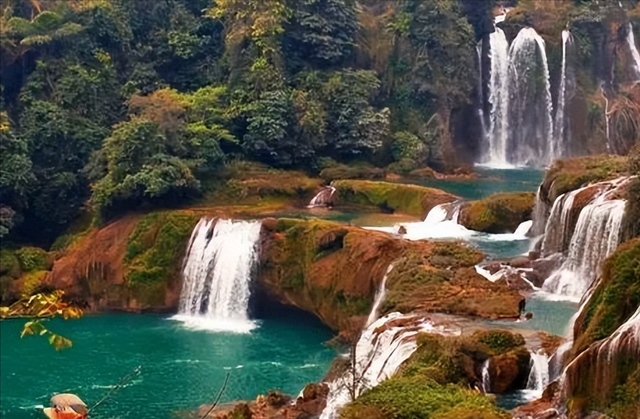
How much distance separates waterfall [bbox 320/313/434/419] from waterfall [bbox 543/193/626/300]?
3.63 meters

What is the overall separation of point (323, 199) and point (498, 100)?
12319mm

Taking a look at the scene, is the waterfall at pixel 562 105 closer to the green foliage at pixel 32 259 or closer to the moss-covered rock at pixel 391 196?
the moss-covered rock at pixel 391 196

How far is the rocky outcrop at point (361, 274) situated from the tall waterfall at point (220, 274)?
1.49ft

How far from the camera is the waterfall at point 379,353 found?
15.8 metres

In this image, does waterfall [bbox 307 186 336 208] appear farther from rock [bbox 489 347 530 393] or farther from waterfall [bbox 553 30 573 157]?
rock [bbox 489 347 530 393]

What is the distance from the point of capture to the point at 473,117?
38.7 m

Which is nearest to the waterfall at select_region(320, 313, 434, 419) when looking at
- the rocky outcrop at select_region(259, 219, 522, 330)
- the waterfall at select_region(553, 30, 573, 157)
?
the rocky outcrop at select_region(259, 219, 522, 330)

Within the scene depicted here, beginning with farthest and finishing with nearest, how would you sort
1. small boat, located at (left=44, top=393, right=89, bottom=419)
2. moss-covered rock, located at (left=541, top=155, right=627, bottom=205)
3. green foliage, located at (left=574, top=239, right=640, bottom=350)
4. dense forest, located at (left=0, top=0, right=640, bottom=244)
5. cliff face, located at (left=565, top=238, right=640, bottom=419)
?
dense forest, located at (left=0, top=0, right=640, bottom=244)
moss-covered rock, located at (left=541, top=155, right=627, bottom=205)
green foliage, located at (left=574, top=239, right=640, bottom=350)
cliff face, located at (left=565, top=238, right=640, bottom=419)
small boat, located at (left=44, top=393, right=89, bottom=419)

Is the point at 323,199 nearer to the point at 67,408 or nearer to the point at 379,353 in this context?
the point at 379,353

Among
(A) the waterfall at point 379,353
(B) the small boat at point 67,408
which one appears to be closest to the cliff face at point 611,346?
(A) the waterfall at point 379,353

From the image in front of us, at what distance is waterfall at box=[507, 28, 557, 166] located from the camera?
126 feet

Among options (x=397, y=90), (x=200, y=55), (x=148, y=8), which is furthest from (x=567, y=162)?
(x=148, y=8)

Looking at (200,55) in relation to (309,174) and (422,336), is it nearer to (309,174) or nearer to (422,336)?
(309,174)

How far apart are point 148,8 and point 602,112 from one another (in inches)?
Answer: 717
